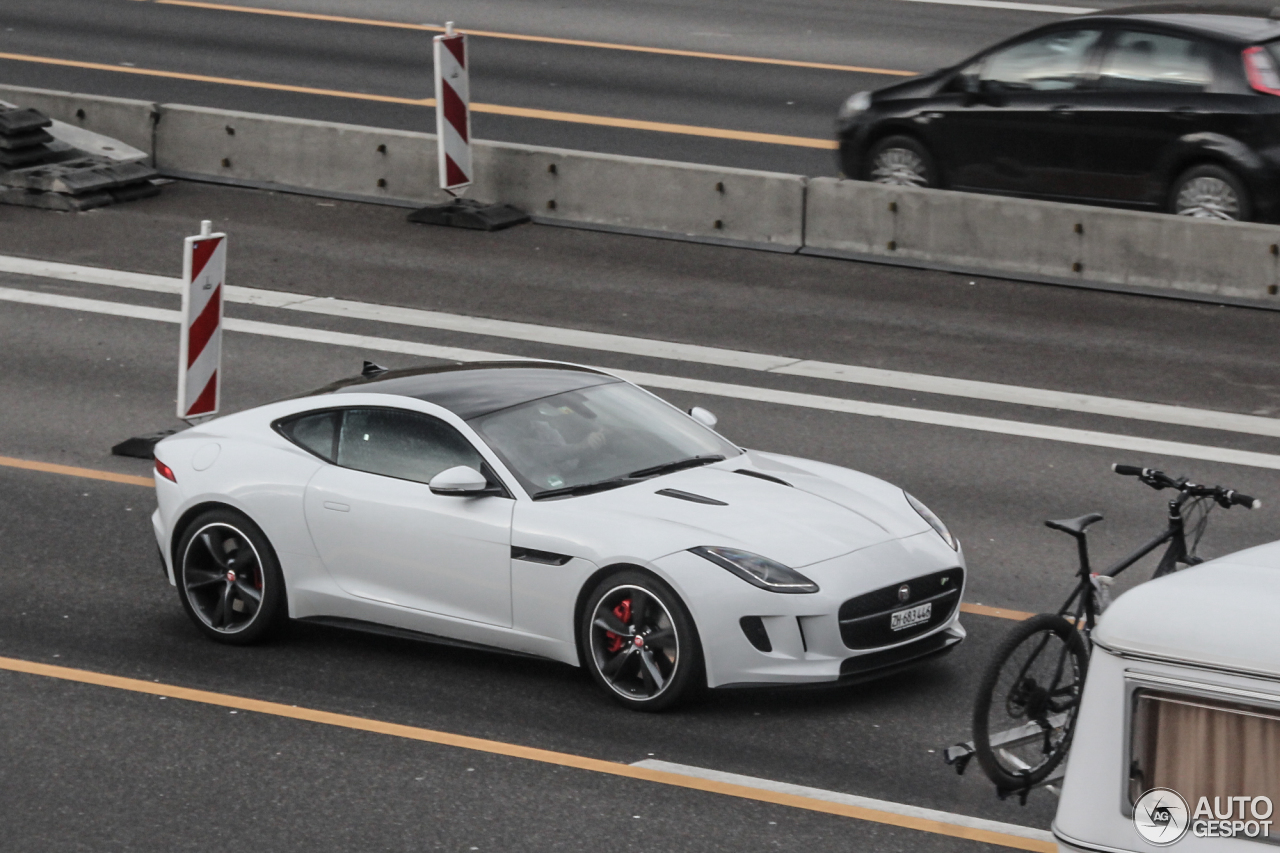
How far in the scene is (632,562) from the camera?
8.62m

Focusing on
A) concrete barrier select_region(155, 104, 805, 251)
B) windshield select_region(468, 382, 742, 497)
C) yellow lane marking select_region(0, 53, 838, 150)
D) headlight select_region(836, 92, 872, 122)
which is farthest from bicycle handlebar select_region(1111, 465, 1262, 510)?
yellow lane marking select_region(0, 53, 838, 150)

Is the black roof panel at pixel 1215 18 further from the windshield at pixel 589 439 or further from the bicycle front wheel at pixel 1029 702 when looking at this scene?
the bicycle front wheel at pixel 1029 702

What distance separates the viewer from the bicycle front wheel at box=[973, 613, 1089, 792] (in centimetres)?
727

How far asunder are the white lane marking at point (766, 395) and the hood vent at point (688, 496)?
13.6 ft

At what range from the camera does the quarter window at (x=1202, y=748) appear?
4785 millimetres

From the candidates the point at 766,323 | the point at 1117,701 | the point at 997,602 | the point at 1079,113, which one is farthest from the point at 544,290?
the point at 1117,701

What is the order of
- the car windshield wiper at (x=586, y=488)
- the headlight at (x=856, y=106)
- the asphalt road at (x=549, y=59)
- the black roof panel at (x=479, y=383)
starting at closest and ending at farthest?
the car windshield wiper at (x=586, y=488) → the black roof panel at (x=479, y=383) → the headlight at (x=856, y=106) → the asphalt road at (x=549, y=59)

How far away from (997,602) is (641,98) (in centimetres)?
1497

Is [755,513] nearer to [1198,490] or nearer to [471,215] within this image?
[1198,490]

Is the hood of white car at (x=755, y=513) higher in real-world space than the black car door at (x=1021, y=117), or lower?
lower

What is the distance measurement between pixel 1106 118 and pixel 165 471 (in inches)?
383

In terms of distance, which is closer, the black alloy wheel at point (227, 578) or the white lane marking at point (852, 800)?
the white lane marking at point (852, 800)

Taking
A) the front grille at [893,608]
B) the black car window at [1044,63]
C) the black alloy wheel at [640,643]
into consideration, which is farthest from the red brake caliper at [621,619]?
the black car window at [1044,63]

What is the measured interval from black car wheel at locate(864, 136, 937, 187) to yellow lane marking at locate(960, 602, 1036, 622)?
8.65 meters
